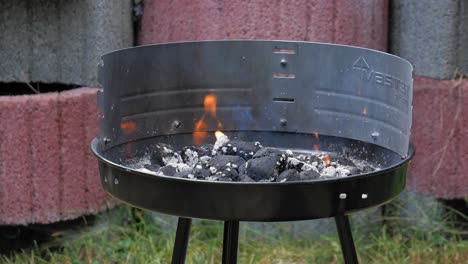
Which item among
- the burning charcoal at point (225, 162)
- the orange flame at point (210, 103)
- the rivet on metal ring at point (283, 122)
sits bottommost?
the burning charcoal at point (225, 162)

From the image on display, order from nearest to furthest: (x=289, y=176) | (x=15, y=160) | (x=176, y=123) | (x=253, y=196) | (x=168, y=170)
→ (x=253, y=196), (x=289, y=176), (x=168, y=170), (x=176, y=123), (x=15, y=160)

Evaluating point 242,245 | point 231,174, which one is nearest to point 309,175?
point 231,174

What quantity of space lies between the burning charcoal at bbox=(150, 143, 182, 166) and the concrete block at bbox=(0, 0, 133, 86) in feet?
3.56

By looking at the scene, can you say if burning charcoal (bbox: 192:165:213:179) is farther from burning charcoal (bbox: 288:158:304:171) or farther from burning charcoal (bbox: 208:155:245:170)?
burning charcoal (bbox: 288:158:304:171)

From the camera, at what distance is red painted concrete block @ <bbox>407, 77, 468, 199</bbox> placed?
310cm

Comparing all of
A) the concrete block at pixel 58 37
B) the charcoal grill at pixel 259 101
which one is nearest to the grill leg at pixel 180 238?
the charcoal grill at pixel 259 101

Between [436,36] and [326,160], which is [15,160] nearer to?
[326,160]

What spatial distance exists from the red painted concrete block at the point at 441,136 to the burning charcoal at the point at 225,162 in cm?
135

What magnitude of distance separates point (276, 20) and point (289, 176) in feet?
4.17

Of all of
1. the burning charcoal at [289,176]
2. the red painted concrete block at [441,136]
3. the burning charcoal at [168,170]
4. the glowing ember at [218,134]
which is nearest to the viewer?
the burning charcoal at [289,176]

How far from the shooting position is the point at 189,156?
2180 millimetres

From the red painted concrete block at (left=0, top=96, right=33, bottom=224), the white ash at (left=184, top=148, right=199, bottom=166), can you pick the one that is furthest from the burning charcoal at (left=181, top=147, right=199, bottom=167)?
the red painted concrete block at (left=0, top=96, right=33, bottom=224)

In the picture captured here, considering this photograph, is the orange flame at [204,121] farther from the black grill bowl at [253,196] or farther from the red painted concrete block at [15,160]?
the red painted concrete block at [15,160]

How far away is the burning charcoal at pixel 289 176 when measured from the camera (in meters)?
1.89
